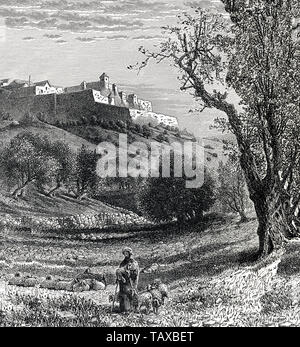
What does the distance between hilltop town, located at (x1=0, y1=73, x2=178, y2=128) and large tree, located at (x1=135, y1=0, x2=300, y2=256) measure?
841mm

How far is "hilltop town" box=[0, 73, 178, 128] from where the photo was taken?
42.2ft

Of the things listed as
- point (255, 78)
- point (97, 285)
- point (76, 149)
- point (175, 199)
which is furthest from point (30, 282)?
point (255, 78)

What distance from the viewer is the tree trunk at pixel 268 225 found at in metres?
12.8

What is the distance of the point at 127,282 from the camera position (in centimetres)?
1193

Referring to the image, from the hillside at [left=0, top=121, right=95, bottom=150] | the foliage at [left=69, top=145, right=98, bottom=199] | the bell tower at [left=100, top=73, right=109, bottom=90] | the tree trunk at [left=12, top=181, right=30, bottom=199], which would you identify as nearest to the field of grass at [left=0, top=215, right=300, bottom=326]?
the tree trunk at [left=12, top=181, right=30, bottom=199]

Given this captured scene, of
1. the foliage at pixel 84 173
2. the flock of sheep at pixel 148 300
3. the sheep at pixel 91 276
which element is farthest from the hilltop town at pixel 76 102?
the flock of sheep at pixel 148 300

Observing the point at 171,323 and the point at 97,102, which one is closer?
the point at 171,323

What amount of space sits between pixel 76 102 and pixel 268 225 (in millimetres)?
4537

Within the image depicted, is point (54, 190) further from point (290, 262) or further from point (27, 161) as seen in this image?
point (290, 262)

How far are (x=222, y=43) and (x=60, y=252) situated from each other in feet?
17.0

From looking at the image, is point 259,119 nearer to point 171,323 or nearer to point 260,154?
point 260,154

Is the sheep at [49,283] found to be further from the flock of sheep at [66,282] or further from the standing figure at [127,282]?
the standing figure at [127,282]
